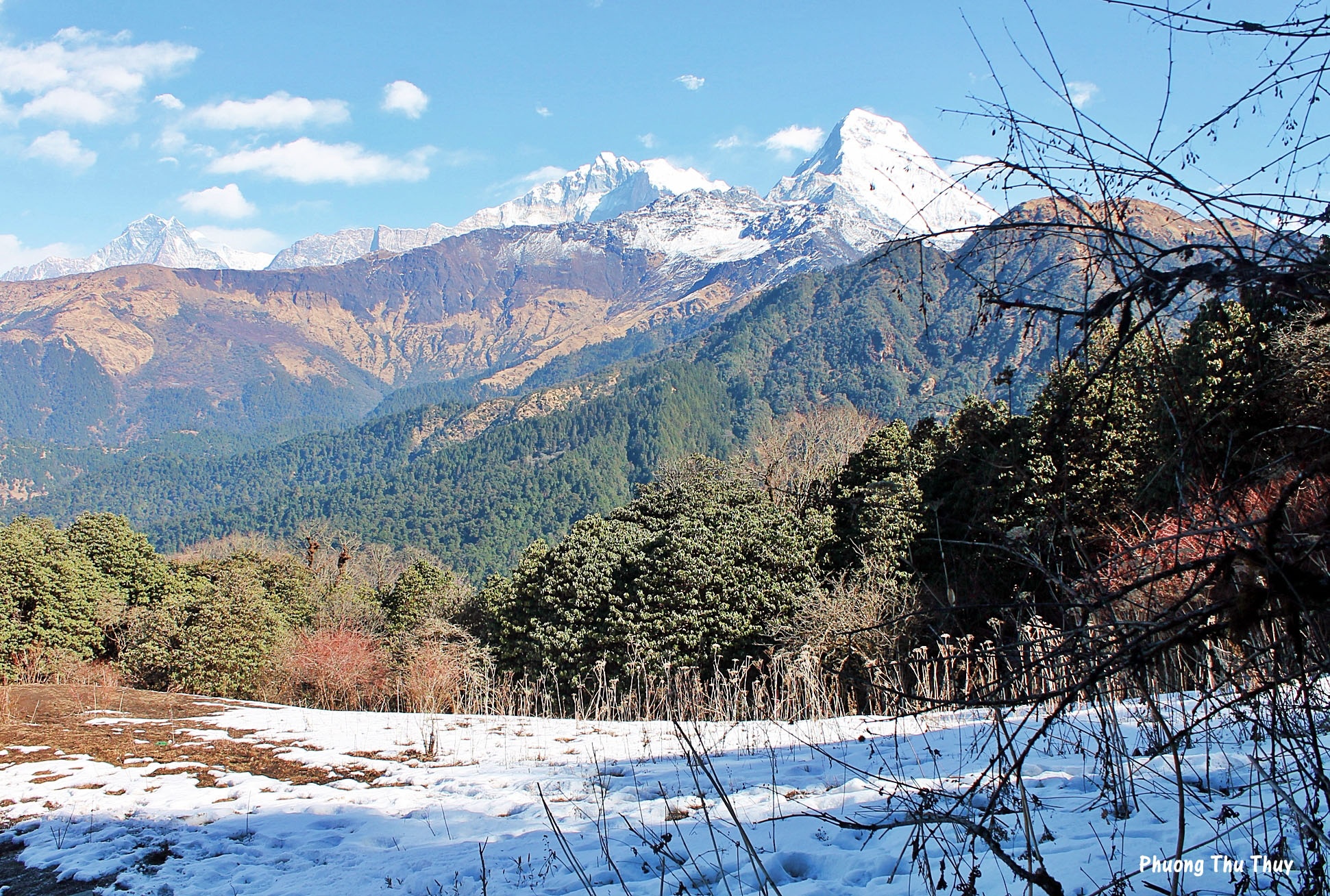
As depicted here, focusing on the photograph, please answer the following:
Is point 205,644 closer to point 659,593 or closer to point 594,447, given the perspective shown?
point 659,593

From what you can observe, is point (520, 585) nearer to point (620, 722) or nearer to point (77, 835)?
point (620, 722)

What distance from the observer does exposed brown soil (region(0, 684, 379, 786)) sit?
6.88 metres

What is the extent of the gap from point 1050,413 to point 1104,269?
13.9 inches

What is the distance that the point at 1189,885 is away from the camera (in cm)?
245

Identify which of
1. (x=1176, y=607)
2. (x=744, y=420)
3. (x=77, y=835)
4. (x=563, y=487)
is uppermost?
(x=744, y=420)

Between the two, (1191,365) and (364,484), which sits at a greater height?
(364,484)

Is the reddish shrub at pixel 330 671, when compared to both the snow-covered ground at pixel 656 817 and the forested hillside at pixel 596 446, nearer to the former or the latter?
the snow-covered ground at pixel 656 817

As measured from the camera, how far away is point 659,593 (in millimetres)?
19766

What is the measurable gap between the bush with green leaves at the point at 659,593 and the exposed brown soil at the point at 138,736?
30.6ft

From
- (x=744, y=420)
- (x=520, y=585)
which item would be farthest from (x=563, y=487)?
(x=520, y=585)

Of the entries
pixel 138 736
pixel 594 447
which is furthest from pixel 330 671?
pixel 594 447

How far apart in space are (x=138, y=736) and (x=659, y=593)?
501 inches

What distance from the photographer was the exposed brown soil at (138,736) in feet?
22.6

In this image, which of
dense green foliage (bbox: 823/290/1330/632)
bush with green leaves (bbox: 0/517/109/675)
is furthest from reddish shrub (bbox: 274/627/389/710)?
dense green foliage (bbox: 823/290/1330/632)
